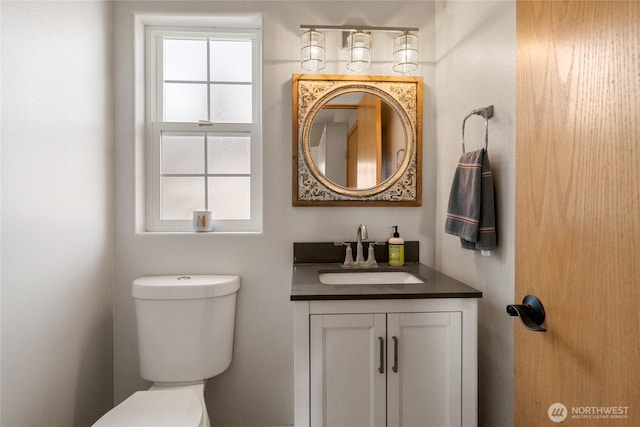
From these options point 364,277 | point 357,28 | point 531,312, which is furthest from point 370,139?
point 531,312

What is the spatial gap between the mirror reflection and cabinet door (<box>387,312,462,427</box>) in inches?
31.8

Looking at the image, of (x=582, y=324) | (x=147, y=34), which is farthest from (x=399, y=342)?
(x=147, y=34)

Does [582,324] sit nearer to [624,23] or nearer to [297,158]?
[624,23]

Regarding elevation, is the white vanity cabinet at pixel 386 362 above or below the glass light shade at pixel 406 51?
below

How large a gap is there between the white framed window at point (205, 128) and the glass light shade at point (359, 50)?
21.3 inches

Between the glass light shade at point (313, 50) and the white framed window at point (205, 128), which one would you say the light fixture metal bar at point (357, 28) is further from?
the white framed window at point (205, 128)

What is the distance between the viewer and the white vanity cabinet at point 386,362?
1.14 m

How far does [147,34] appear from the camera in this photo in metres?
1.83

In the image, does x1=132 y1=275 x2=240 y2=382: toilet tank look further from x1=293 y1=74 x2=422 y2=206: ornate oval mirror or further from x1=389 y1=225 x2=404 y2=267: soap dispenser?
x1=389 y1=225 x2=404 y2=267: soap dispenser

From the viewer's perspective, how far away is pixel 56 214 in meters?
1.30

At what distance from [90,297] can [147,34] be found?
1.40 meters

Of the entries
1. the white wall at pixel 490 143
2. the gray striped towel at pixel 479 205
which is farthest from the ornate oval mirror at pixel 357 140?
the gray striped towel at pixel 479 205

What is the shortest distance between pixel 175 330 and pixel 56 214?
67 cm

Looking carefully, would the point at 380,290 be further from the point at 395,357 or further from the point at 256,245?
the point at 256,245
